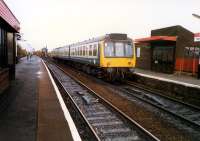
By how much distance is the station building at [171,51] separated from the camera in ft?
74.4

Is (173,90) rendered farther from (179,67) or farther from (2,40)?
(2,40)

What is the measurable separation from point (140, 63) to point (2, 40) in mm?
18510

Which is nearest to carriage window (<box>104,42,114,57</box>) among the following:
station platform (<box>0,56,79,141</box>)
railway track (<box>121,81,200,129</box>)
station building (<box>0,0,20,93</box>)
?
railway track (<box>121,81,200,129</box>)

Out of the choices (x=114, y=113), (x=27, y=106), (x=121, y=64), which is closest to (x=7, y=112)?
(x=27, y=106)

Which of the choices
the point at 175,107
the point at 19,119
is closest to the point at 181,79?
Answer: the point at 175,107

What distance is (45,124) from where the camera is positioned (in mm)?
8055

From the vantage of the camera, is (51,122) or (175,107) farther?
(175,107)

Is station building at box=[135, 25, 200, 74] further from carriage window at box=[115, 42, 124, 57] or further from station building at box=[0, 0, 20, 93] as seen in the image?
station building at box=[0, 0, 20, 93]

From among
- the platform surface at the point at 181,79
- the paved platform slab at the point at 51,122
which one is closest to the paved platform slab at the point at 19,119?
the paved platform slab at the point at 51,122

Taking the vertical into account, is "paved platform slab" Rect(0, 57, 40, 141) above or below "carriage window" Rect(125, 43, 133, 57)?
below

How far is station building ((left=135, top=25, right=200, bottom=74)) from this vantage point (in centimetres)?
2269

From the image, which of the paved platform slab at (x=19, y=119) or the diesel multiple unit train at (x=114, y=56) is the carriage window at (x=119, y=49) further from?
the paved platform slab at (x=19, y=119)

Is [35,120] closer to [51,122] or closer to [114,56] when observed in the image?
[51,122]

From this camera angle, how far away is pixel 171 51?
81.1ft
